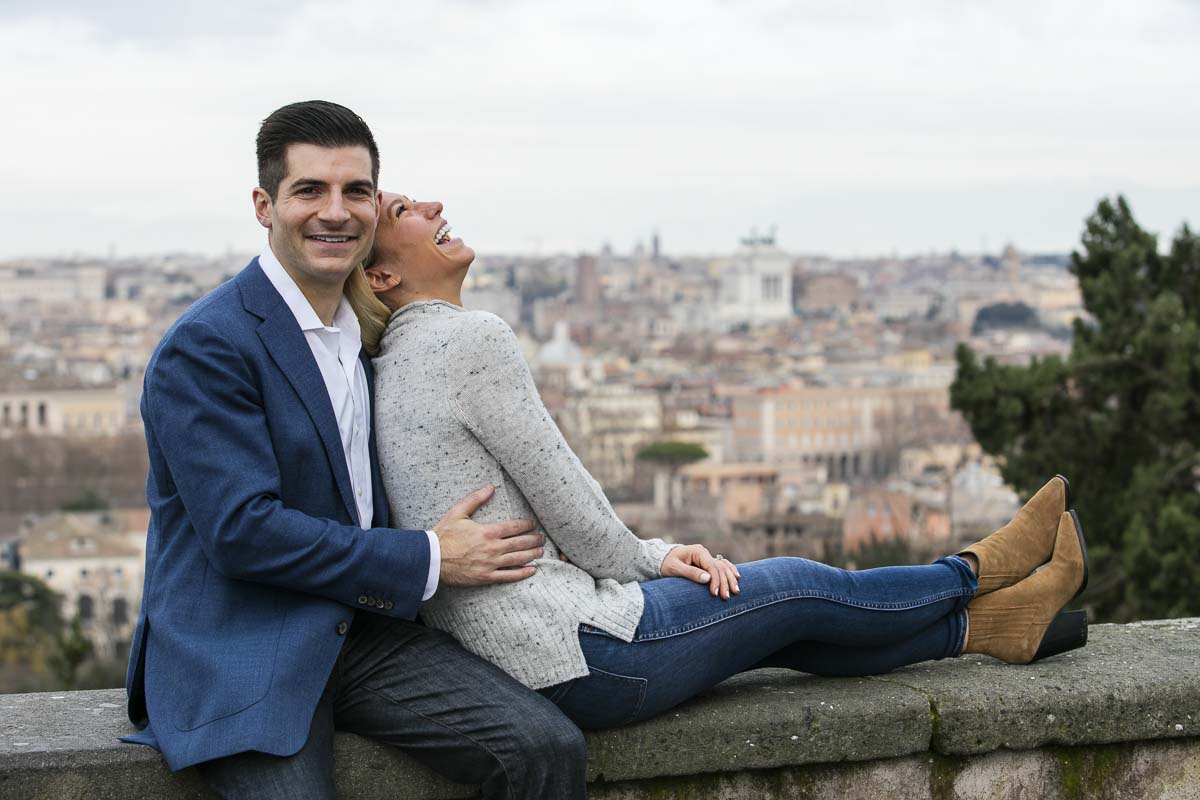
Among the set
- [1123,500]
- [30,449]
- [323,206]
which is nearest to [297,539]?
[323,206]

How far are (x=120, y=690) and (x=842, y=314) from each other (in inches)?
3677

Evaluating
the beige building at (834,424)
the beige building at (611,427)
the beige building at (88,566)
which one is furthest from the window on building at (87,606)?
the beige building at (834,424)

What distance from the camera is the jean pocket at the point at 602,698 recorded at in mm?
1749

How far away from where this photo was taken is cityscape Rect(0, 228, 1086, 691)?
33688mm

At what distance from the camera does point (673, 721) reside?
1.81 meters

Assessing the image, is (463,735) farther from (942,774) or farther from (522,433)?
(942,774)

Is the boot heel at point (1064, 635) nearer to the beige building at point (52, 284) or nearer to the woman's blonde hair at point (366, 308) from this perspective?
the woman's blonde hair at point (366, 308)

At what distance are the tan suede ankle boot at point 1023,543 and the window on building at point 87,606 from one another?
3058cm

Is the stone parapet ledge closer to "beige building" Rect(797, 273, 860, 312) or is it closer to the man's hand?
the man's hand

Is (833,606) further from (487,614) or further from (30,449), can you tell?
(30,449)

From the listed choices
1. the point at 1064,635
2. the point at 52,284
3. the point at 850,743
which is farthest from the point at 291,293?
the point at 52,284

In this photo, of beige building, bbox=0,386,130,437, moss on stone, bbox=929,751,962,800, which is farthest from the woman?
beige building, bbox=0,386,130,437

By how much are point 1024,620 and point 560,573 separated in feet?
1.84

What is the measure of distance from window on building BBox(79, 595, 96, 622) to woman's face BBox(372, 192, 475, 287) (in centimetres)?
3060
